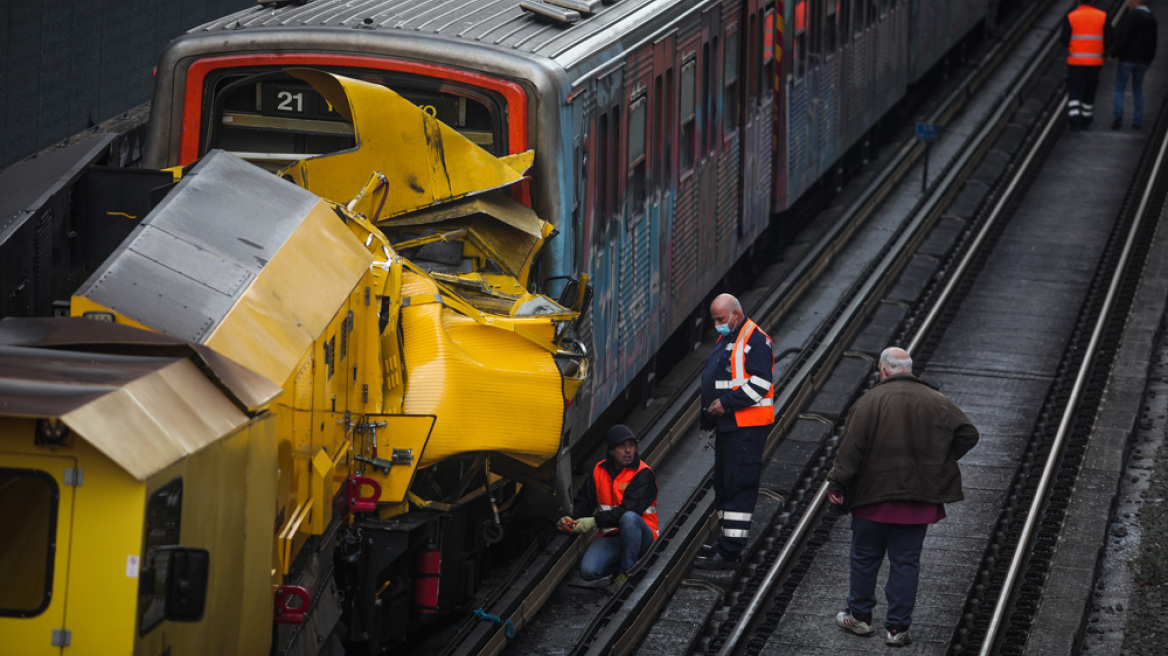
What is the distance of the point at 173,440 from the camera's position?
5191 millimetres

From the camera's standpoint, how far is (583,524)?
9.70m

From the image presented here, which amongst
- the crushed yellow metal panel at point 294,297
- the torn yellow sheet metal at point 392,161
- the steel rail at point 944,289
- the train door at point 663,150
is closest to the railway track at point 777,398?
the steel rail at point 944,289

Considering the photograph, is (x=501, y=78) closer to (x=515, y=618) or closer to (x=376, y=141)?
(x=376, y=141)

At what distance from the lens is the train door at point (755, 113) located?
13.9 m

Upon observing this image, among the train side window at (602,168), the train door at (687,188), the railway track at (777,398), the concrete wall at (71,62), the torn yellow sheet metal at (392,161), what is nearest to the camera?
the torn yellow sheet metal at (392,161)

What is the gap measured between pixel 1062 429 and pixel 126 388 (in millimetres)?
8690

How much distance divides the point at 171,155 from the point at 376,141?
1854 millimetres

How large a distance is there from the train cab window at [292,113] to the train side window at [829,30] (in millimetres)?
8387

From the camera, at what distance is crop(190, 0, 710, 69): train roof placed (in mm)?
9469

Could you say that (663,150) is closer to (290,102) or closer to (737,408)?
(737,408)

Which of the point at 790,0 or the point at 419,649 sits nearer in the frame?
the point at 419,649

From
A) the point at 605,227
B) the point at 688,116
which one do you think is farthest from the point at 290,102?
the point at 688,116

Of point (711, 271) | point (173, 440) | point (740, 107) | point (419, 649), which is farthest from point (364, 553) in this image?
point (740, 107)

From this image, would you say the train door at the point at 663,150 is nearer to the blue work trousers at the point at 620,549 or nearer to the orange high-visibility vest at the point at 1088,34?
the blue work trousers at the point at 620,549
